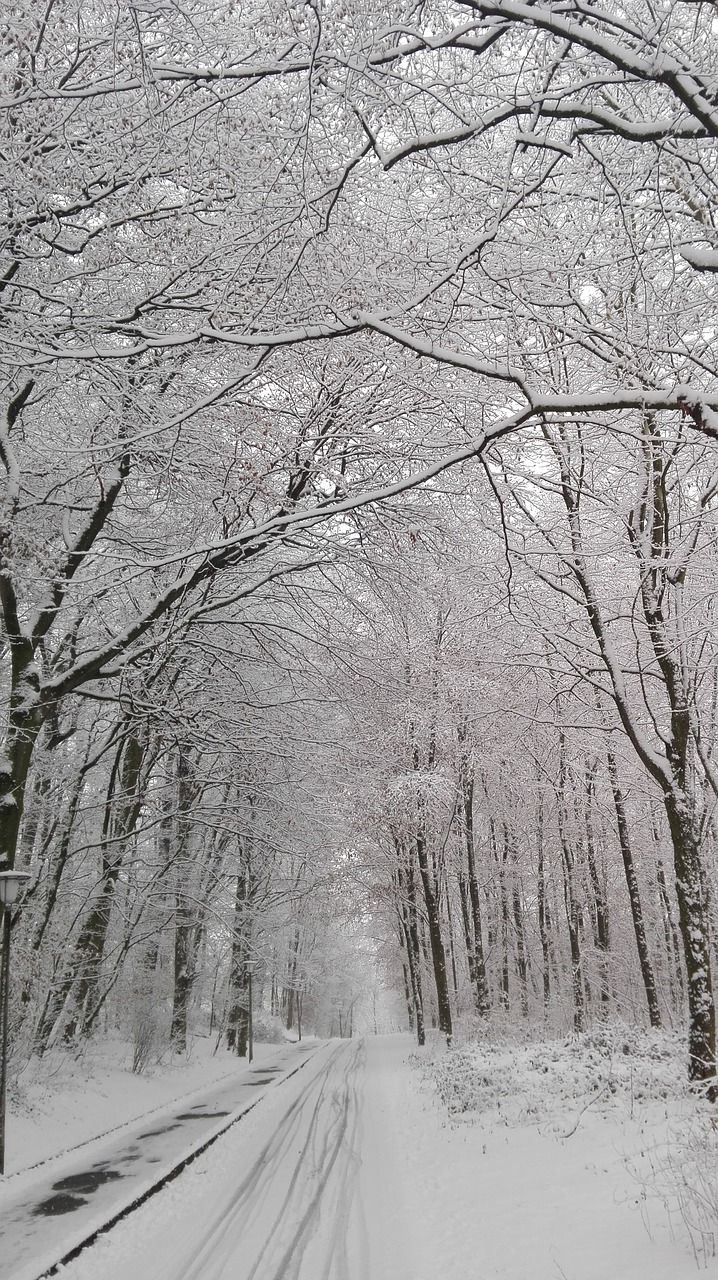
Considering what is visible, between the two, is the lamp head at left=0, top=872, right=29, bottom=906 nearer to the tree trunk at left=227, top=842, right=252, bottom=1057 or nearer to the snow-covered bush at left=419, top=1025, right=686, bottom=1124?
the snow-covered bush at left=419, top=1025, right=686, bottom=1124

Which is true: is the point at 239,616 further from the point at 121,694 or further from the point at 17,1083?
the point at 17,1083

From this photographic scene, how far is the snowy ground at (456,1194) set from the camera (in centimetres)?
538

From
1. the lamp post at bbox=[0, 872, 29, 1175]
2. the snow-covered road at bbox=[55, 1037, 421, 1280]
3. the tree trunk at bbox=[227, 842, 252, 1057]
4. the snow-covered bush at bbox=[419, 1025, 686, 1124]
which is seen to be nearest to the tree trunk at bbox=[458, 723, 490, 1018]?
the snow-covered bush at bbox=[419, 1025, 686, 1124]

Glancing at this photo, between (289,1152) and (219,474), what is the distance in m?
9.25

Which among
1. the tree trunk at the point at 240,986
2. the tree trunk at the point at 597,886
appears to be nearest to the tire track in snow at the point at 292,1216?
the tree trunk at the point at 597,886

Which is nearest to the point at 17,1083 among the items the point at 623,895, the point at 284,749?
the point at 284,749

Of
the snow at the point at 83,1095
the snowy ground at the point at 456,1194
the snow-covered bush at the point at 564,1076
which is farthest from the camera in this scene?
the snow at the point at 83,1095

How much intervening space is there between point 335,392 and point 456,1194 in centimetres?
818

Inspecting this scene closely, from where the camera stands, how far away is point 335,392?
7.29 metres

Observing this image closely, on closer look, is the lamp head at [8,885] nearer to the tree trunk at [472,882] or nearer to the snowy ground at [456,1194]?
the snowy ground at [456,1194]

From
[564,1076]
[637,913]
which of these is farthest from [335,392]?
[637,913]

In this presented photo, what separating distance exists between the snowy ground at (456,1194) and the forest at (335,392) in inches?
71.6

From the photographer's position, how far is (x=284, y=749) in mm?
12516

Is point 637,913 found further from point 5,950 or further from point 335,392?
point 335,392
